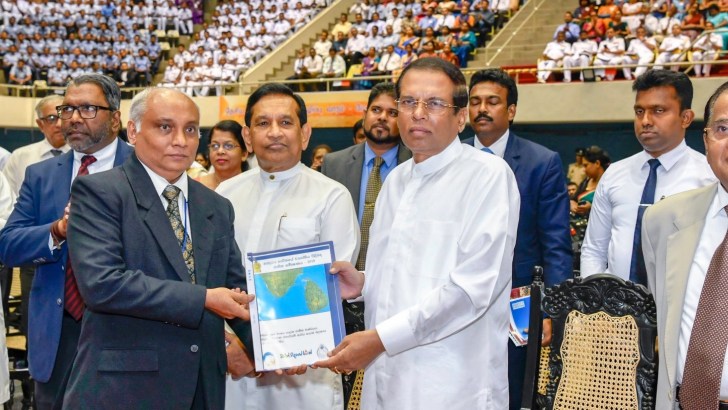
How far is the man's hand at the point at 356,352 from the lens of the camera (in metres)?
2.54

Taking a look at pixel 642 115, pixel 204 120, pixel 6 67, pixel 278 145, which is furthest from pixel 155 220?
pixel 6 67

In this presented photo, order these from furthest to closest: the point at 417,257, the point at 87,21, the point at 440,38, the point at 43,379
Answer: the point at 87,21 < the point at 440,38 < the point at 43,379 < the point at 417,257

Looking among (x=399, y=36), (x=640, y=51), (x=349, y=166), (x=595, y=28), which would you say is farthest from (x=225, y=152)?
(x=399, y=36)

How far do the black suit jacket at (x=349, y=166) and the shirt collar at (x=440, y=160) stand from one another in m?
1.56

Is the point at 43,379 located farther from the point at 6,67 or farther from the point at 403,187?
the point at 6,67

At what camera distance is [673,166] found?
12.8 ft

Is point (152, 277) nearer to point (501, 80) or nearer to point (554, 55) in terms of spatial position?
point (501, 80)

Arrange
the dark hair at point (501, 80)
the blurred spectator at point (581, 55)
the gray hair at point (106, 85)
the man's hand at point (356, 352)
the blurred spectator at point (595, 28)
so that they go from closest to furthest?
the man's hand at point (356, 352) < the gray hair at point (106, 85) < the dark hair at point (501, 80) < the blurred spectator at point (581, 55) < the blurred spectator at point (595, 28)

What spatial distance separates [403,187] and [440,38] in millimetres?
14114

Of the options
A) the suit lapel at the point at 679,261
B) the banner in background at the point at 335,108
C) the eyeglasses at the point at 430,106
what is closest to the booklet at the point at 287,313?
the eyeglasses at the point at 430,106

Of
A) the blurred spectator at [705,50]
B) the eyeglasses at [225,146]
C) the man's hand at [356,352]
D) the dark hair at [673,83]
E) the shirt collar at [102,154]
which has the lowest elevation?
the man's hand at [356,352]

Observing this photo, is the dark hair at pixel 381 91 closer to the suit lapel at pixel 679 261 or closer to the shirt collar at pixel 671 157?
the shirt collar at pixel 671 157

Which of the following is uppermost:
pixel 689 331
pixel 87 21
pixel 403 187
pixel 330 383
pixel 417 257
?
pixel 87 21

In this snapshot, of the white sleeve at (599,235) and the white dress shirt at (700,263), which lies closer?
the white dress shirt at (700,263)
